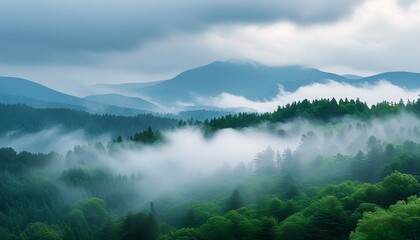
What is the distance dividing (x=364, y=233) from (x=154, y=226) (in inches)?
A: 2529

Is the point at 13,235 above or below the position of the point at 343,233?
below

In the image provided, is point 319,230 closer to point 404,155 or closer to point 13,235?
point 404,155

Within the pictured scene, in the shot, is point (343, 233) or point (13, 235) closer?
point (343, 233)

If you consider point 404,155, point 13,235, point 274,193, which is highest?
point 404,155

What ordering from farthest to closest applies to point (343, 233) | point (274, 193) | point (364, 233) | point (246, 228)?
point (274, 193) → point (246, 228) → point (343, 233) → point (364, 233)

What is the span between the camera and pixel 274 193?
595 ft

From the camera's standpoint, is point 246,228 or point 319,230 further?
point 246,228

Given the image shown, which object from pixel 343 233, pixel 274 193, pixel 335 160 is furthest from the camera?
pixel 335 160

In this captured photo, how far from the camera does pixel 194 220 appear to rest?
16738 cm

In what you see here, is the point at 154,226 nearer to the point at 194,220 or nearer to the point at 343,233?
the point at 194,220

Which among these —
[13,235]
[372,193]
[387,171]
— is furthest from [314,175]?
[13,235]

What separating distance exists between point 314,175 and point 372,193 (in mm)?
66480

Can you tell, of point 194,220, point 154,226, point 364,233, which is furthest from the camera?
point 194,220

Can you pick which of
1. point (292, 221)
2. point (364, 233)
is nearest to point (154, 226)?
point (292, 221)
